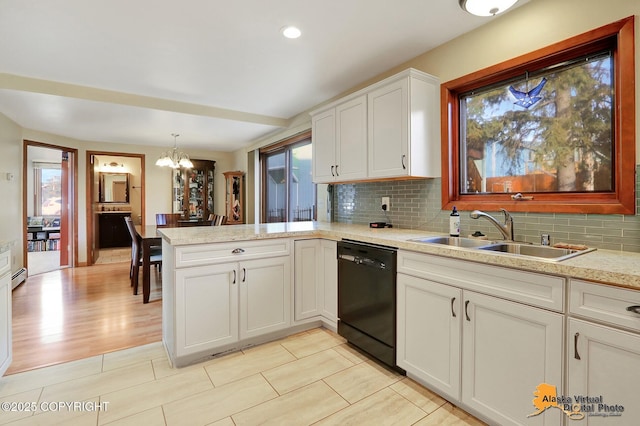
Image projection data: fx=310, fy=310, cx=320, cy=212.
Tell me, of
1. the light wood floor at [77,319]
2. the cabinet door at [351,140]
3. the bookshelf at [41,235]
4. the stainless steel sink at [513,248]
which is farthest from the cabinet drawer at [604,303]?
the bookshelf at [41,235]

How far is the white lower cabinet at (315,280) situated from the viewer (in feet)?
8.67

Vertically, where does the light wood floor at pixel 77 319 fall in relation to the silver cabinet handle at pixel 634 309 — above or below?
below

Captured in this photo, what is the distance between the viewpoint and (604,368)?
1168mm

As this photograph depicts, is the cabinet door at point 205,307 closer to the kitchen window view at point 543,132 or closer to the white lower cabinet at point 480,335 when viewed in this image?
the white lower cabinet at point 480,335

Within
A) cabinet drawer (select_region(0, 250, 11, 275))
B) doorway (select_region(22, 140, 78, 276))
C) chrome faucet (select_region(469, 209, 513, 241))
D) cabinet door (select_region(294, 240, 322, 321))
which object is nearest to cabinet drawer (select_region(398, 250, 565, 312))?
chrome faucet (select_region(469, 209, 513, 241))

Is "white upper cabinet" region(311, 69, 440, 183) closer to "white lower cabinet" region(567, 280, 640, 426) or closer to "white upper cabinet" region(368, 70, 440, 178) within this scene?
"white upper cabinet" region(368, 70, 440, 178)

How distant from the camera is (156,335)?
2723 mm

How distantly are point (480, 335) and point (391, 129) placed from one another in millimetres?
1602

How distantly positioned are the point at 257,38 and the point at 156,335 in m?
Result: 2.62

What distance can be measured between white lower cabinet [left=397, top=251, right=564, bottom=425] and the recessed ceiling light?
5.78 ft

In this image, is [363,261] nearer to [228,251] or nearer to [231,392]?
[228,251]

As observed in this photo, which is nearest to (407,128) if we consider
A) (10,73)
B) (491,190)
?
(491,190)

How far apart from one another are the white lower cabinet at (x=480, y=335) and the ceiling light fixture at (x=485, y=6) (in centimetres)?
152

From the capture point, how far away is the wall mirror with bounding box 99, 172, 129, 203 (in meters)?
7.79
